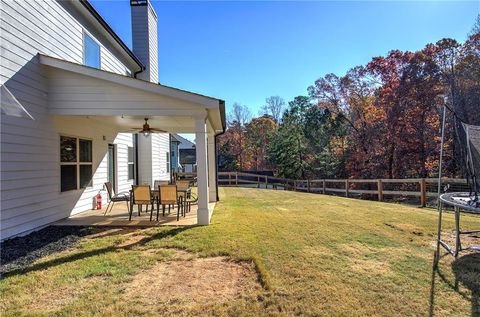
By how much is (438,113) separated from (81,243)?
773 inches

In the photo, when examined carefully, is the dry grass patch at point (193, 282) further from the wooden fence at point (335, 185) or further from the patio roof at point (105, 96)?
the wooden fence at point (335, 185)

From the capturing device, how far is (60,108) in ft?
19.6

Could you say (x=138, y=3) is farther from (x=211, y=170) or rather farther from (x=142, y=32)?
(x=211, y=170)

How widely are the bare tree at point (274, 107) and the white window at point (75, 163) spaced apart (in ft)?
130

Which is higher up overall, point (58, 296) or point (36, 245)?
point (36, 245)

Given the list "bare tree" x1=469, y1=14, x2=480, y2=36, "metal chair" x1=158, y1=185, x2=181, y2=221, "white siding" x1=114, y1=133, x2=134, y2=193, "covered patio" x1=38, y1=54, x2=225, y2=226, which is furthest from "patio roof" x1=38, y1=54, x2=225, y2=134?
"bare tree" x1=469, y1=14, x2=480, y2=36

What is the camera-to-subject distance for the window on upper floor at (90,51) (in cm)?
793

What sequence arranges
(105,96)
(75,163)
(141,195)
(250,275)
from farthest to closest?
1. (75,163)
2. (141,195)
3. (105,96)
4. (250,275)

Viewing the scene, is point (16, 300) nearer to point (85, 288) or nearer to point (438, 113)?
point (85, 288)

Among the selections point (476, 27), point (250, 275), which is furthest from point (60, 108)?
point (476, 27)

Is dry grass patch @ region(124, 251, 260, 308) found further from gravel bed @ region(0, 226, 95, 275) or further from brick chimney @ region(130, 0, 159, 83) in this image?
brick chimney @ region(130, 0, 159, 83)

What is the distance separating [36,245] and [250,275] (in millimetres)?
3673

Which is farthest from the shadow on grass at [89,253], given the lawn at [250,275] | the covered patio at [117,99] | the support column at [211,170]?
the support column at [211,170]

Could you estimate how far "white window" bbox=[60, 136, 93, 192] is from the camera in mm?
6752
